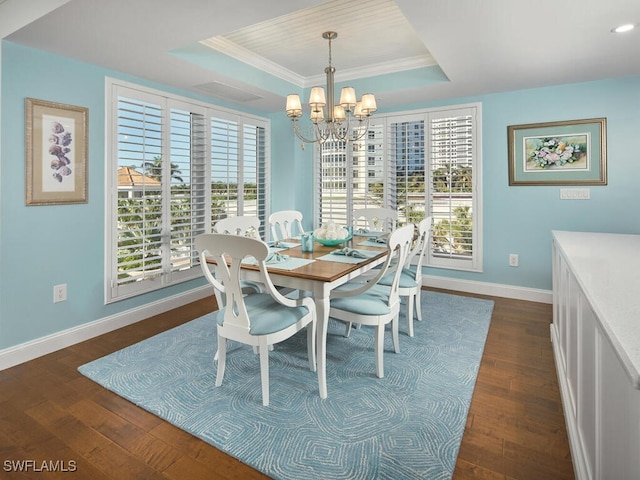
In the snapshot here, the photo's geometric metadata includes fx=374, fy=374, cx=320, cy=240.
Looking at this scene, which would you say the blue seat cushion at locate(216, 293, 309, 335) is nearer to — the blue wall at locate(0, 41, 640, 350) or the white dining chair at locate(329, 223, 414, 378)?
the white dining chair at locate(329, 223, 414, 378)

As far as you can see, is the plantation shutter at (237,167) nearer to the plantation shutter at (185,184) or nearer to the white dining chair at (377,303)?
the plantation shutter at (185,184)

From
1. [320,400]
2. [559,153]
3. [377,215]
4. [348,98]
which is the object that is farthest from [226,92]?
[559,153]

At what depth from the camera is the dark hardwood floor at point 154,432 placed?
163 centimetres

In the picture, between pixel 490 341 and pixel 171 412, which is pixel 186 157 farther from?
pixel 490 341

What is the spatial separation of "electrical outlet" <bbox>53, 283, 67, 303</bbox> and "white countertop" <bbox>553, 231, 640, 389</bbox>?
3.33 metres

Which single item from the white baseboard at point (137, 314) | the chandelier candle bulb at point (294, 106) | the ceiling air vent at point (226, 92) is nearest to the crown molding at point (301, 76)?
the ceiling air vent at point (226, 92)

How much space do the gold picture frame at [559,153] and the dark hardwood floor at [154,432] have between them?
1998 mm

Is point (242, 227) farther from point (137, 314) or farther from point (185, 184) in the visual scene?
point (137, 314)

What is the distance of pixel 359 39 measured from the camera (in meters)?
3.34

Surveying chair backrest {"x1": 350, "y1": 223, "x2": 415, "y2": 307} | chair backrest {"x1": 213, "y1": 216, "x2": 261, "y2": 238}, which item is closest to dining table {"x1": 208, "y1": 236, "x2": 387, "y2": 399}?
chair backrest {"x1": 350, "y1": 223, "x2": 415, "y2": 307}

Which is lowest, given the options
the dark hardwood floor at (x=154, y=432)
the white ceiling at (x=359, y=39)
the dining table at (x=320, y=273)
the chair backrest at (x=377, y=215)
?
the dark hardwood floor at (x=154, y=432)

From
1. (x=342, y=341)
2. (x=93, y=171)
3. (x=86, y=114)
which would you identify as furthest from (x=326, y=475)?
(x=86, y=114)

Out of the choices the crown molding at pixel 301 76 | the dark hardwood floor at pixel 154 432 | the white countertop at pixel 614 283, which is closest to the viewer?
the white countertop at pixel 614 283

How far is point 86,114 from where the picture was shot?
2.97 m
